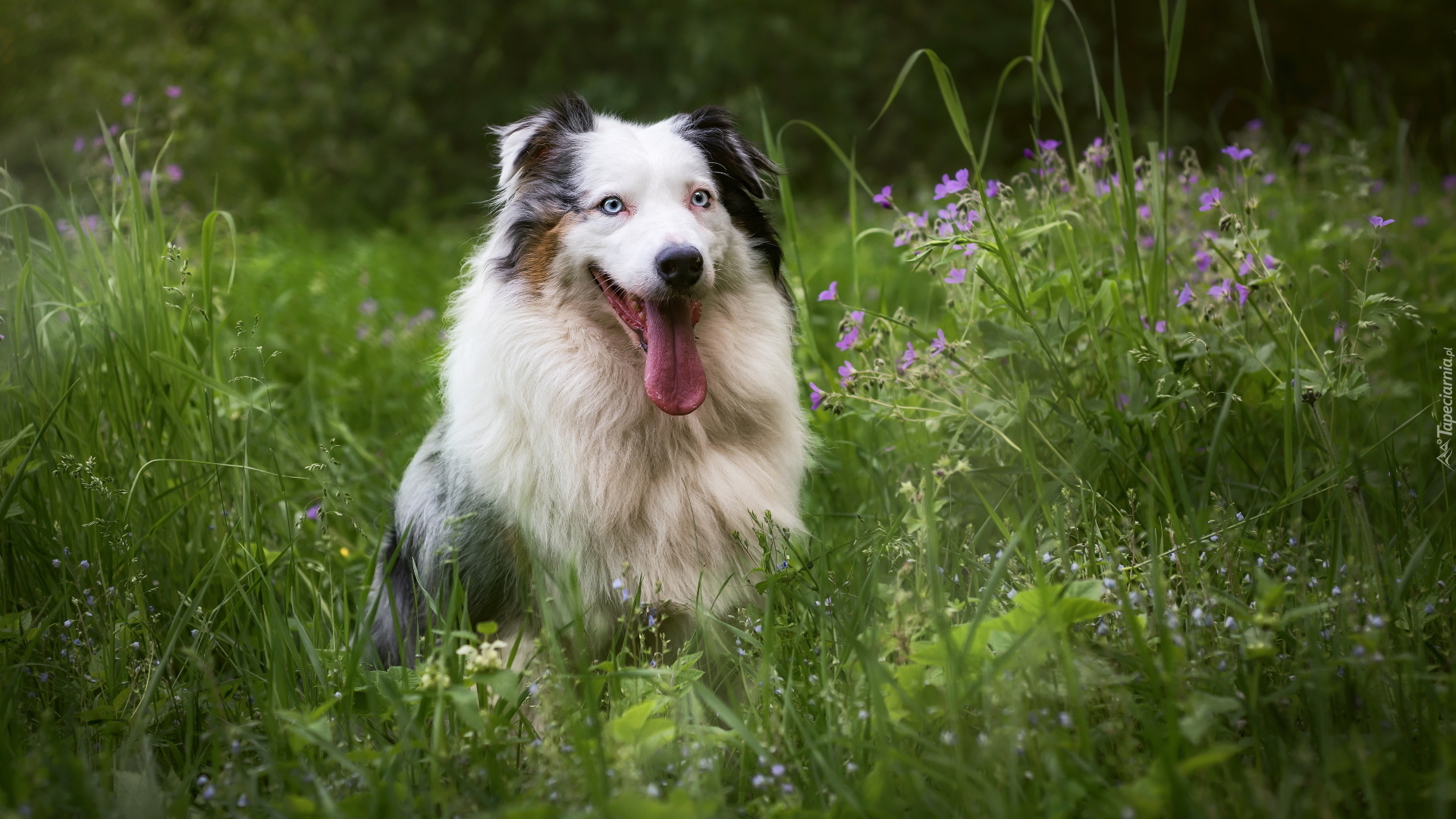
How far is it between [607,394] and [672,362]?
19 centimetres

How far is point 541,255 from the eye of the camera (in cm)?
259

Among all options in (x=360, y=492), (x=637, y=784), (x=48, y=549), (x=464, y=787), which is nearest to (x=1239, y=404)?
(x=637, y=784)

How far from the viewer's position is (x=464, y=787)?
5.52ft

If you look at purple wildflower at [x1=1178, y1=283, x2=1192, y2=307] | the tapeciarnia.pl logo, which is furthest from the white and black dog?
→ the tapeciarnia.pl logo

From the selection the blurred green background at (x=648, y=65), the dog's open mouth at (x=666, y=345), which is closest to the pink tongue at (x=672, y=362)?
the dog's open mouth at (x=666, y=345)

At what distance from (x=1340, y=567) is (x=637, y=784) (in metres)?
1.60

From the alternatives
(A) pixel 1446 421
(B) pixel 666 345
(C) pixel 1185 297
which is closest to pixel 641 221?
(B) pixel 666 345

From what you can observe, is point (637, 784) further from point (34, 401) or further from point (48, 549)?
point (34, 401)

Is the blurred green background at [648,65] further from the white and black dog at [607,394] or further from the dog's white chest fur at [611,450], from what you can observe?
the dog's white chest fur at [611,450]

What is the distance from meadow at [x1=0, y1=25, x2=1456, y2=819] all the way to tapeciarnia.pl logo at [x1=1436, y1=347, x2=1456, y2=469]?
1.5 inches

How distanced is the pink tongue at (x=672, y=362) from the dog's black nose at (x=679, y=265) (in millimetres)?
87

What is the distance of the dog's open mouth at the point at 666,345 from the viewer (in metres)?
2.46

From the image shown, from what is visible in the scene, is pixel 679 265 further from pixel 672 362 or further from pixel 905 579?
pixel 905 579

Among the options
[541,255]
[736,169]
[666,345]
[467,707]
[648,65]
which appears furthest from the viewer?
[648,65]
